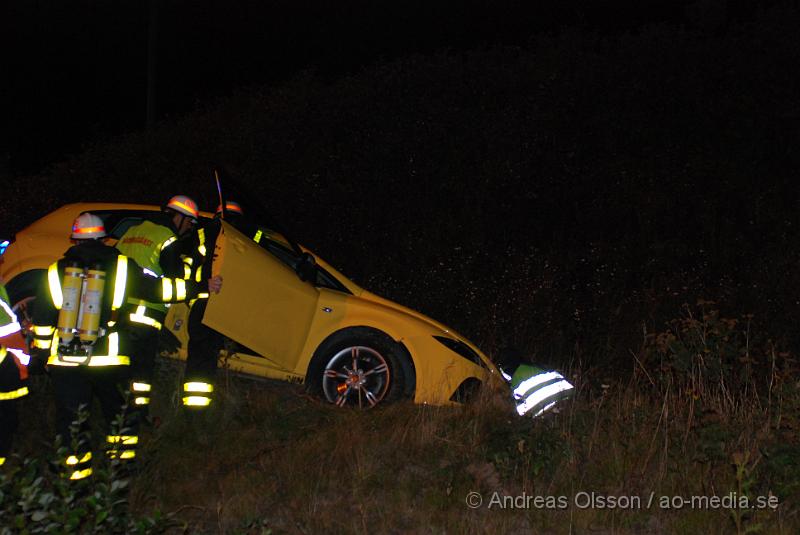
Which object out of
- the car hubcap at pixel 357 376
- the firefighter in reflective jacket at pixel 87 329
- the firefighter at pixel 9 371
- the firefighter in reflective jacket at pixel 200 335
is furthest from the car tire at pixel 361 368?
the firefighter at pixel 9 371

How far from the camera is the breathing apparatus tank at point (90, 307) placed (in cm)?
538

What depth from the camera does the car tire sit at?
24.7 ft

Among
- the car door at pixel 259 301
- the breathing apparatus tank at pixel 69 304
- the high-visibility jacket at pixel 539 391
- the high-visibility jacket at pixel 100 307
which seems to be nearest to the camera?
the breathing apparatus tank at pixel 69 304

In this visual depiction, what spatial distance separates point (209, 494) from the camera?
5.80 metres

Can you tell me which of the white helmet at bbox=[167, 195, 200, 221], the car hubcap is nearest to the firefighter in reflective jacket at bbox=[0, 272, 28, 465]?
the white helmet at bbox=[167, 195, 200, 221]

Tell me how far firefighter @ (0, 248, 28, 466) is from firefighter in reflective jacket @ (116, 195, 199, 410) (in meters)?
0.94

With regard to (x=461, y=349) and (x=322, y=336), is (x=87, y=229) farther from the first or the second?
(x=461, y=349)

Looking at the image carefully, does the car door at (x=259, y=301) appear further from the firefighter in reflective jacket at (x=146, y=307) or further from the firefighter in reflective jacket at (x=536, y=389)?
the firefighter in reflective jacket at (x=536, y=389)

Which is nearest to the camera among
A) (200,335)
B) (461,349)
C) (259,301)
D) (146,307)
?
(146,307)

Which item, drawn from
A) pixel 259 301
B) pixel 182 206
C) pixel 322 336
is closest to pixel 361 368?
pixel 322 336

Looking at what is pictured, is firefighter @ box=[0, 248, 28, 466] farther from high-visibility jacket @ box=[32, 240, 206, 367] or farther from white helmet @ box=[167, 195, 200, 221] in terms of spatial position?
white helmet @ box=[167, 195, 200, 221]

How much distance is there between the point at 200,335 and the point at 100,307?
166cm

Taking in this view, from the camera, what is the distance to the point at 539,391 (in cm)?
692

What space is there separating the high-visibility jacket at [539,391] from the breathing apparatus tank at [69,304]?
3031 mm
